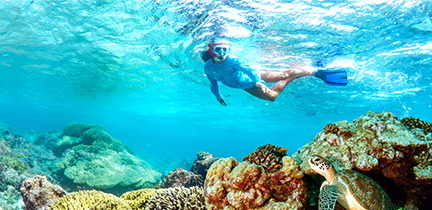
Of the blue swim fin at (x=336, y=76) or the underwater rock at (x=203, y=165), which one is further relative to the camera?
the underwater rock at (x=203, y=165)

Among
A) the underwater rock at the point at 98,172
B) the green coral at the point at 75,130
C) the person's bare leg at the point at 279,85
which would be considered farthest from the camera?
the green coral at the point at 75,130

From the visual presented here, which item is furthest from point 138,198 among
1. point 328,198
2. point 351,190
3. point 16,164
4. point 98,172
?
point 16,164

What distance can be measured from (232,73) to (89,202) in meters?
6.30

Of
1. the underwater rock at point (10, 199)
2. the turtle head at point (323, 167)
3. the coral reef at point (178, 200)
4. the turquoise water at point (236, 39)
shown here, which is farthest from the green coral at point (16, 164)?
the turtle head at point (323, 167)

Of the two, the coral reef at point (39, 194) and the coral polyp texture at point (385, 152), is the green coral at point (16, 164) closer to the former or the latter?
the coral reef at point (39, 194)

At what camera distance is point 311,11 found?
8391 mm

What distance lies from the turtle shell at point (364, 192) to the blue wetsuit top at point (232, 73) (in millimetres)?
5803

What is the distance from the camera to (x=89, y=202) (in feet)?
13.6

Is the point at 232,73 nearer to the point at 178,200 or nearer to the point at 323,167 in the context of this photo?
the point at 178,200

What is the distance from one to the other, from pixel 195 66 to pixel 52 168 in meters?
12.1

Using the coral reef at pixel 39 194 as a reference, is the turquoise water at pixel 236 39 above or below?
above

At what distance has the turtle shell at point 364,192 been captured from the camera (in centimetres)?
260

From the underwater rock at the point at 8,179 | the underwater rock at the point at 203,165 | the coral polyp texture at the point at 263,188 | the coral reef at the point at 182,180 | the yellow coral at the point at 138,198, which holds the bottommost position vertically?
the coral polyp texture at the point at 263,188

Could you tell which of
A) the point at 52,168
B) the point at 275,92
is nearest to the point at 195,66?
the point at 275,92
